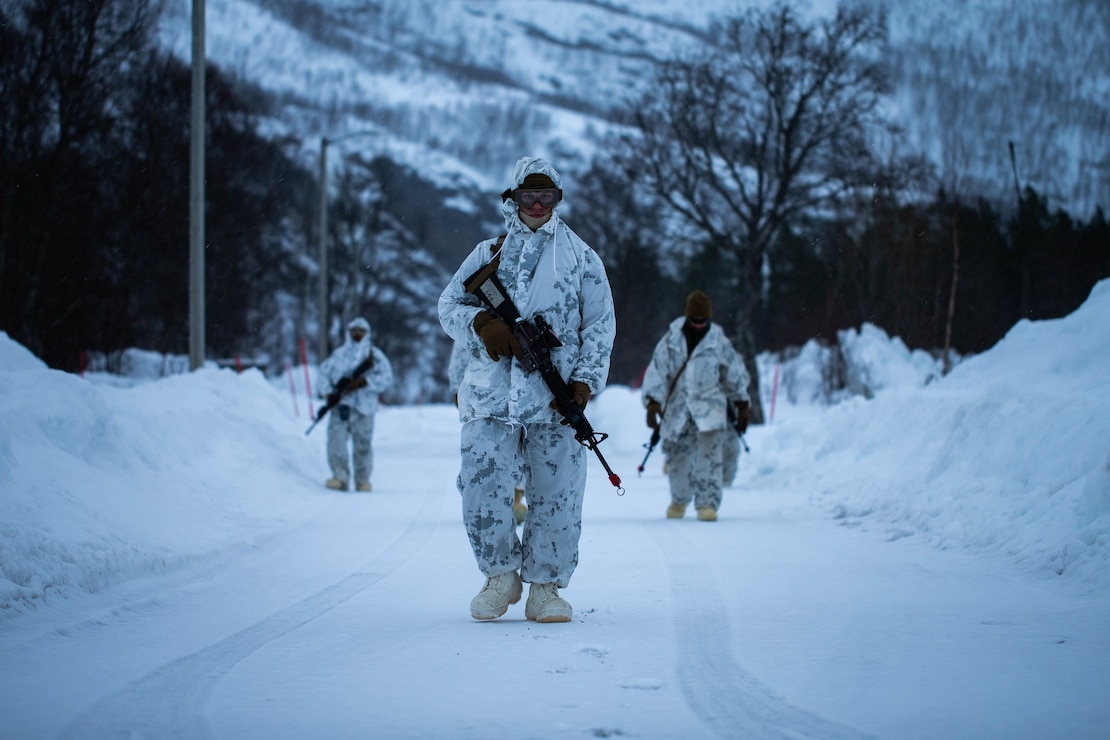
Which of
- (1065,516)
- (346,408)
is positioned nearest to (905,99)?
(346,408)

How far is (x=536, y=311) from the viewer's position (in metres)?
5.67

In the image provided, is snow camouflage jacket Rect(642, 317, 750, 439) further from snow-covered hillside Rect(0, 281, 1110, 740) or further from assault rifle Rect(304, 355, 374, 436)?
assault rifle Rect(304, 355, 374, 436)

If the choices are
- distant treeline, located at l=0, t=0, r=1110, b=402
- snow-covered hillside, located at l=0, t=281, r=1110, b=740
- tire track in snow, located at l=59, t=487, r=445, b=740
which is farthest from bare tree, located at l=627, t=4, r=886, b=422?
tire track in snow, located at l=59, t=487, r=445, b=740

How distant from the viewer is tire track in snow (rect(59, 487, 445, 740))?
145 inches

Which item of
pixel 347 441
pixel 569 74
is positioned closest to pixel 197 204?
pixel 347 441

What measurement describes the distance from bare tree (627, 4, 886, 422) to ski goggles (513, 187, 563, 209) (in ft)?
72.4

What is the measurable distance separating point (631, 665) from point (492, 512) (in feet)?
4.08

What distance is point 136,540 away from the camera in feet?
25.0

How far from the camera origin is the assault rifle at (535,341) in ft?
18.2

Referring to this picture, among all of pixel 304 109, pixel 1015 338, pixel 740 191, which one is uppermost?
pixel 304 109

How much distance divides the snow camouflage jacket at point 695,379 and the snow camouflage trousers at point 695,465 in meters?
0.13

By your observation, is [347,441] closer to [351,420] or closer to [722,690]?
[351,420]

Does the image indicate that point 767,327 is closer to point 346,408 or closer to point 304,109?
point 346,408

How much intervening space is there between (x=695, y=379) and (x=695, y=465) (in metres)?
0.81
